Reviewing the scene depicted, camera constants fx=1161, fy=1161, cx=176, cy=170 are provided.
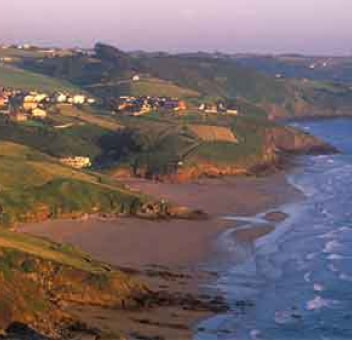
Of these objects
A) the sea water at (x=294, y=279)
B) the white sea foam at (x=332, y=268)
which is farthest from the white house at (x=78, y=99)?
the white sea foam at (x=332, y=268)

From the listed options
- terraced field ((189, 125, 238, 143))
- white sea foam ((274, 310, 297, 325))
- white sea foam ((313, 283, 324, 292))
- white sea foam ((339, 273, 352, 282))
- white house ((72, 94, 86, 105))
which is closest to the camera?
white sea foam ((274, 310, 297, 325))

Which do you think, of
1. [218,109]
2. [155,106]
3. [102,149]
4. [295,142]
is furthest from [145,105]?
[102,149]

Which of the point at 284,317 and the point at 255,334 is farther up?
the point at 255,334

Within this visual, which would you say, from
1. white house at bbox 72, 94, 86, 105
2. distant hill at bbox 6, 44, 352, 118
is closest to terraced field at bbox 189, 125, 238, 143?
white house at bbox 72, 94, 86, 105

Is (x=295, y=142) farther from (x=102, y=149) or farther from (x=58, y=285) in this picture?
(x=58, y=285)

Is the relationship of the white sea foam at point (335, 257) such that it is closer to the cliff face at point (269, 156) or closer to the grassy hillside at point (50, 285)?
the grassy hillside at point (50, 285)

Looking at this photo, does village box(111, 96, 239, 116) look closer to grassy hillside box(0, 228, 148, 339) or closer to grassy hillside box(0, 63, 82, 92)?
grassy hillside box(0, 63, 82, 92)
